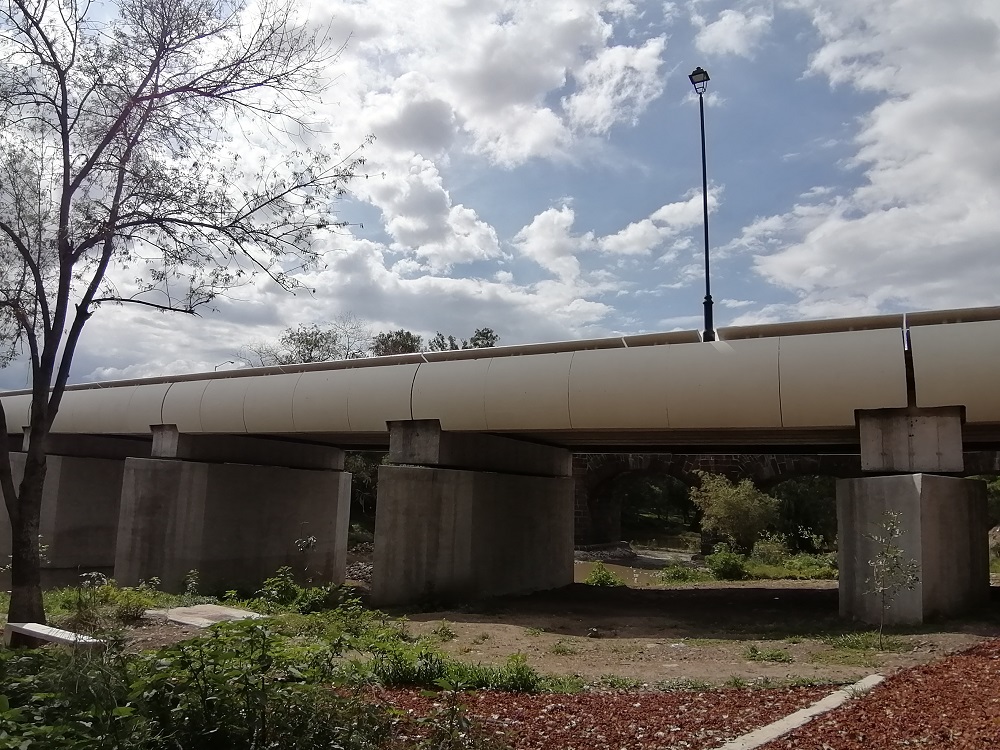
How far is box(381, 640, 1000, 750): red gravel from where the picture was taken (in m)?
4.75

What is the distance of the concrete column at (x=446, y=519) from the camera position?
13.5 meters

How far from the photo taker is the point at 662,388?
11.1 m

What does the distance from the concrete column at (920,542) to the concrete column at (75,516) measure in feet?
70.8

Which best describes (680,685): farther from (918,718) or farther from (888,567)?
(888,567)

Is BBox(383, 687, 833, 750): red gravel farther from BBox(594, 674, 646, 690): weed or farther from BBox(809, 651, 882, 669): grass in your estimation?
Result: BBox(809, 651, 882, 669): grass

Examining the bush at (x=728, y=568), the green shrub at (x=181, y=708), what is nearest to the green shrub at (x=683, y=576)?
the bush at (x=728, y=568)

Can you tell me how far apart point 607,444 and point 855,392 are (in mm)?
7865

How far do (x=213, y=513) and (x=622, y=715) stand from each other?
15.0 metres

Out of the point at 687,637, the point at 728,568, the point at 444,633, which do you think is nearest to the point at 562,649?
the point at 444,633

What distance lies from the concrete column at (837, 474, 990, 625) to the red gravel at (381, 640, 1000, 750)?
271 centimetres

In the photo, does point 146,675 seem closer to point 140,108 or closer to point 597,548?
point 140,108

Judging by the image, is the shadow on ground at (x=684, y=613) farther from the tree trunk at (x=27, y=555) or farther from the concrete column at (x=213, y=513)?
the concrete column at (x=213, y=513)

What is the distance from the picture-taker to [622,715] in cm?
564

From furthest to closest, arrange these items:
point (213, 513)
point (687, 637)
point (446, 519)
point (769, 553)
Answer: point (769, 553) → point (213, 513) → point (446, 519) → point (687, 637)
